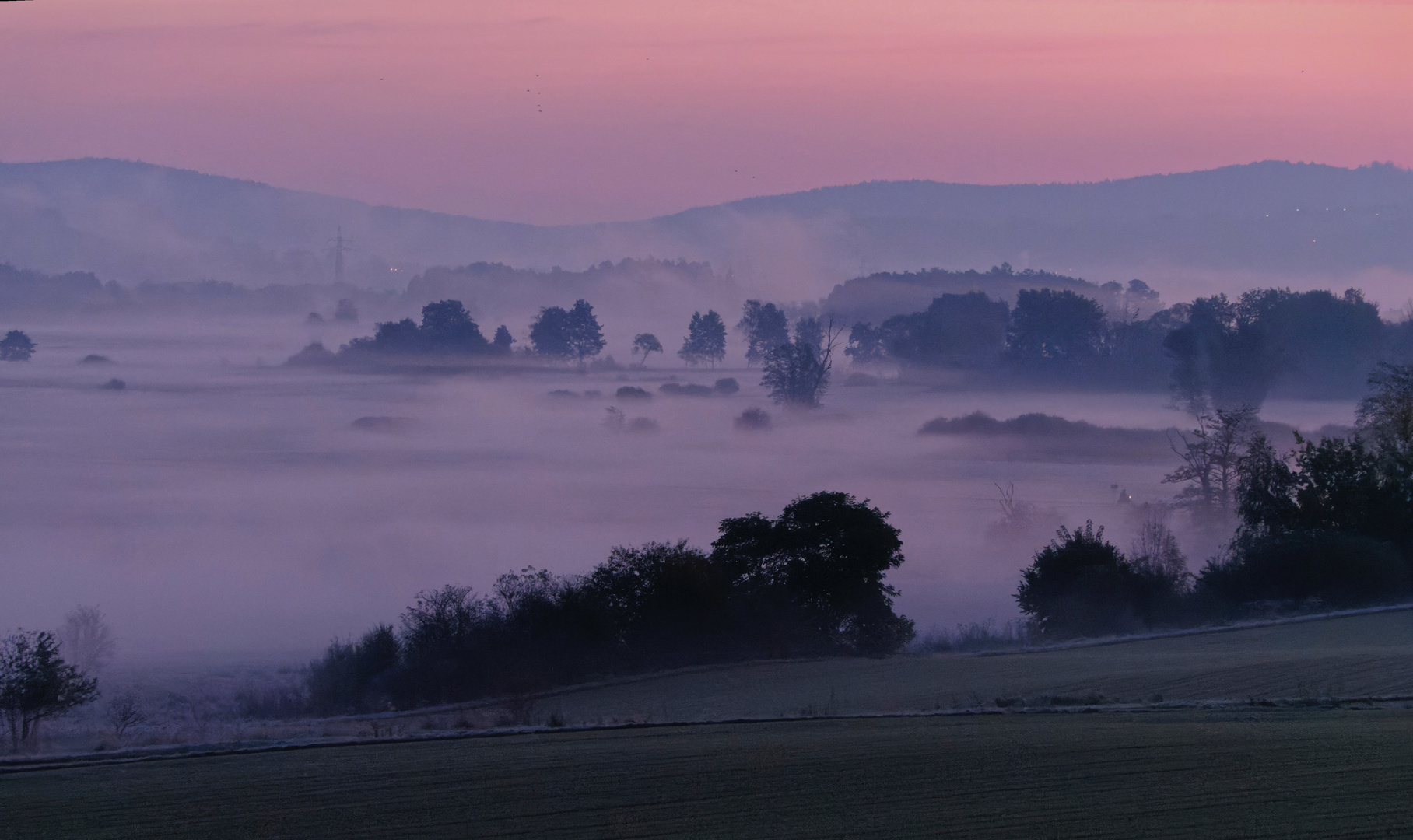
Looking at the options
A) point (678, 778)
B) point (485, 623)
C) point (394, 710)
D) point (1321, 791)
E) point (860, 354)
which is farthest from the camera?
point (860, 354)

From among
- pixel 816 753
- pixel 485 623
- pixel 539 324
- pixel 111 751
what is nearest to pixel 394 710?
pixel 485 623

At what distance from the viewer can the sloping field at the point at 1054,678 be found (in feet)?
55.7

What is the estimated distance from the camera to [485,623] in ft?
92.9

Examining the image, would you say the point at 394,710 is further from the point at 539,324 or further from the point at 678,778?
the point at 539,324

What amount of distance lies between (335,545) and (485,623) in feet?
231

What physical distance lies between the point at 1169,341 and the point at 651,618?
83798 millimetres

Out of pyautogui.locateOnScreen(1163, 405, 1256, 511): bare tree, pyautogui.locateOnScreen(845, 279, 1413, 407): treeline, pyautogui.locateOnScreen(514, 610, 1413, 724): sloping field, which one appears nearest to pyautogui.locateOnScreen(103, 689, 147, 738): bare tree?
pyautogui.locateOnScreen(514, 610, 1413, 724): sloping field

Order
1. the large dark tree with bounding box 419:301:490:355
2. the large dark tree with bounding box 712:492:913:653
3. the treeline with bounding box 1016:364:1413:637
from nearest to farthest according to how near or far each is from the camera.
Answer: the large dark tree with bounding box 712:492:913:653
the treeline with bounding box 1016:364:1413:637
the large dark tree with bounding box 419:301:490:355

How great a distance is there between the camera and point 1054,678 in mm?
19891

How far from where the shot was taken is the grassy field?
9.20 metres

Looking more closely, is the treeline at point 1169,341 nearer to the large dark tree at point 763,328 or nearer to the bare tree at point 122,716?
the large dark tree at point 763,328

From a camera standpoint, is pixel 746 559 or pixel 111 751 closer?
pixel 111 751

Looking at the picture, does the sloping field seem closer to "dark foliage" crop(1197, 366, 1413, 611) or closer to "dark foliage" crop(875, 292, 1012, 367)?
"dark foliage" crop(1197, 366, 1413, 611)

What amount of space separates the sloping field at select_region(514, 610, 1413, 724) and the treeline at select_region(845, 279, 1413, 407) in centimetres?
7503
